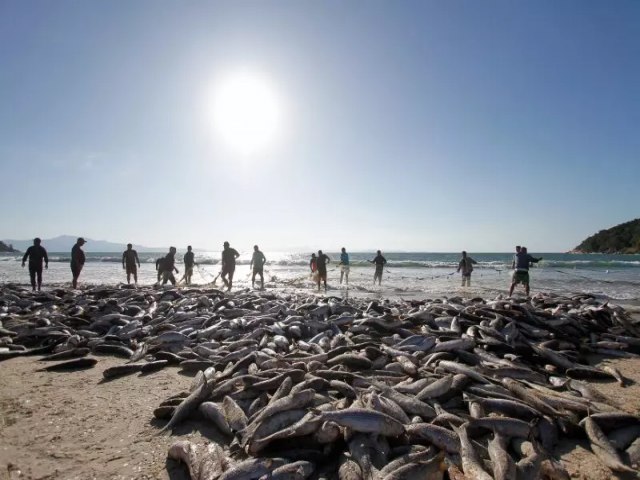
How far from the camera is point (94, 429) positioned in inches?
185

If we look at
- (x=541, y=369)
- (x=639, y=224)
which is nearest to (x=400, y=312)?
(x=541, y=369)

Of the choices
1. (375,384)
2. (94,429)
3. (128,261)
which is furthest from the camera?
(128,261)

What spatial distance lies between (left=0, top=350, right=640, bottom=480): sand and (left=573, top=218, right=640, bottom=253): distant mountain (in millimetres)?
103861

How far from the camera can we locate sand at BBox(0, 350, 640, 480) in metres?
3.86

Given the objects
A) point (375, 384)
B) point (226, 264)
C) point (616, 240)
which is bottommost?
point (375, 384)

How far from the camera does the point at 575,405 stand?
15.3 feet

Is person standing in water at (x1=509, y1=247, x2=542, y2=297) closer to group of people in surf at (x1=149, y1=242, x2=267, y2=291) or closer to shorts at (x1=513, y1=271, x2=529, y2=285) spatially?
shorts at (x1=513, y1=271, x2=529, y2=285)

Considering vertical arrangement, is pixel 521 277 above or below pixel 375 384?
above

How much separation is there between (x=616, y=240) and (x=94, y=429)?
115 meters

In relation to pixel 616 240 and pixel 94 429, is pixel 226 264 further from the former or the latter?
pixel 616 240

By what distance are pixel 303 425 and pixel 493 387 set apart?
9.40 feet

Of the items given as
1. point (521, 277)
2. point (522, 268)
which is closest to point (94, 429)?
point (521, 277)

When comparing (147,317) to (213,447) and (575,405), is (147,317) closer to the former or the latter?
(213,447)

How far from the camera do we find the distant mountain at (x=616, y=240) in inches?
3389
